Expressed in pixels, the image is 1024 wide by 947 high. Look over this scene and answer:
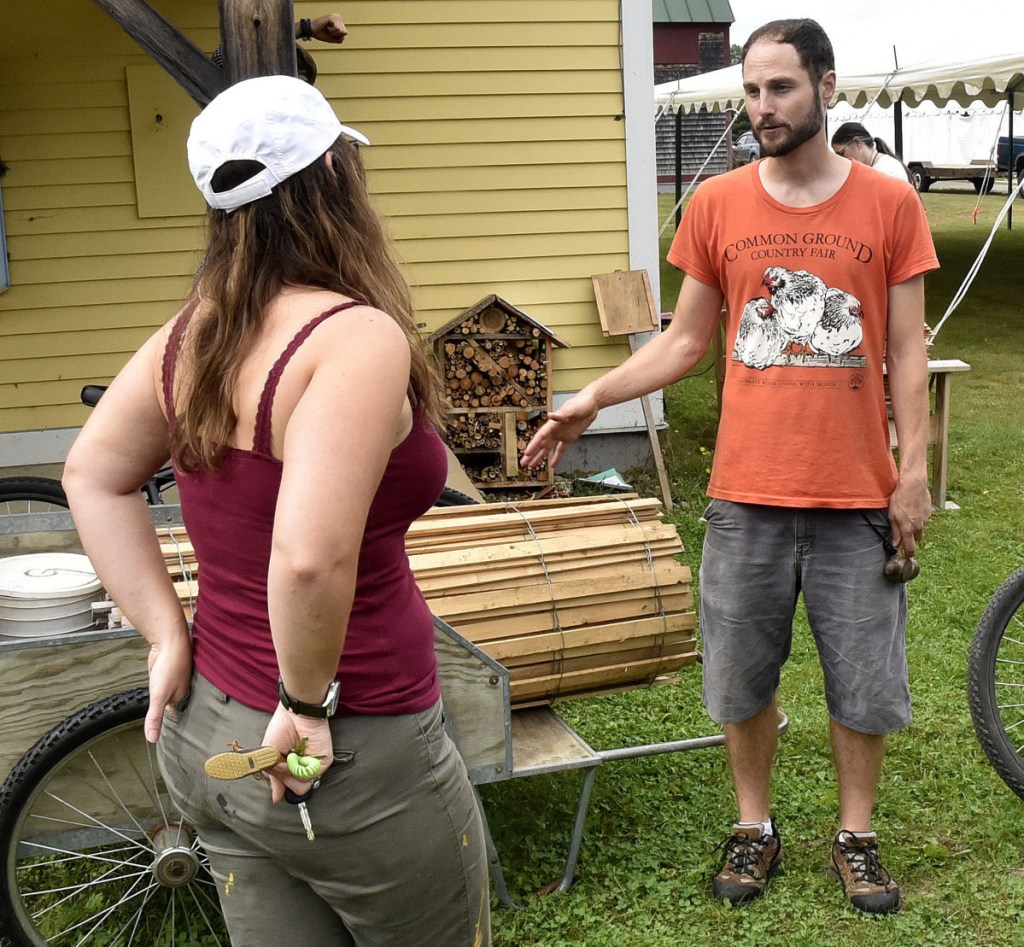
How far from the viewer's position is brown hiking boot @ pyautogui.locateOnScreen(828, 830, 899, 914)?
3.25m

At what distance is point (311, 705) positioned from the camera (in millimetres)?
1558

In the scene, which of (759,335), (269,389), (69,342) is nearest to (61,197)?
(69,342)

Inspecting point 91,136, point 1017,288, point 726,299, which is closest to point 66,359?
→ point 91,136

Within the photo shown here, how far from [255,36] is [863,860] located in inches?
157

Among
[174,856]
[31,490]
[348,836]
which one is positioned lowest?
[174,856]

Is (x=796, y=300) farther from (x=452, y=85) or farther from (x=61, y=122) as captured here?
(x=61, y=122)

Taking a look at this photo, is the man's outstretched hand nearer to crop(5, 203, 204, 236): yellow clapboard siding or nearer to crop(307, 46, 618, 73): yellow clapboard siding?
crop(5, 203, 204, 236): yellow clapboard siding

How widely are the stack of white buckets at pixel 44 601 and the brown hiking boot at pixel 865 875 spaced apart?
2107mm

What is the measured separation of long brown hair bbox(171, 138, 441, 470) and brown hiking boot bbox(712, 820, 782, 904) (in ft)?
7.07

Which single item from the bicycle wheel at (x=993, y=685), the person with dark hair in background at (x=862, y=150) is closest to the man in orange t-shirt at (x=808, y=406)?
the bicycle wheel at (x=993, y=685)

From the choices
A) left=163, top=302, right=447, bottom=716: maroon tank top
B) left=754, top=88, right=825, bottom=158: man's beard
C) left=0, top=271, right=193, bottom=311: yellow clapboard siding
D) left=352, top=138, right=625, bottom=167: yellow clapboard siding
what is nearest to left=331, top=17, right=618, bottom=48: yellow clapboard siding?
left=352, top=138, right=625, bottom=167: yellow clapboard siding

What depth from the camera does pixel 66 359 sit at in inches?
294

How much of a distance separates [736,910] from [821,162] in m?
1.94

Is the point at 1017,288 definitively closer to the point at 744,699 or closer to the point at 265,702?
the point at 744,699
